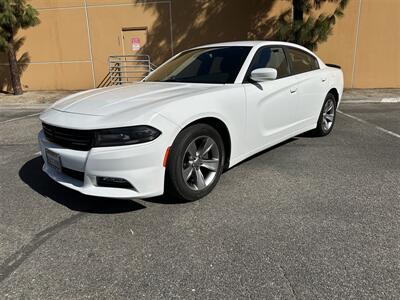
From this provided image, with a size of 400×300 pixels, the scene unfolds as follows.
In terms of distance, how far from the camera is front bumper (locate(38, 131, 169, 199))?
2.90 m

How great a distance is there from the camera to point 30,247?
2.82 metres

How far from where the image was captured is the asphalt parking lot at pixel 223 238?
232 centimetres

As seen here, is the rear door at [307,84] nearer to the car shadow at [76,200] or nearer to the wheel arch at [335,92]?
the wheel arch at [335,92]

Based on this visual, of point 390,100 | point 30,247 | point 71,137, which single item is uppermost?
point 71,137

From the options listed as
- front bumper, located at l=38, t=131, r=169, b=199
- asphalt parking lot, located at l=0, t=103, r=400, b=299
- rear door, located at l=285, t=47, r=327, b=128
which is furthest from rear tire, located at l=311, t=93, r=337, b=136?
front bumper, located at l=38, t=131, r=169, b=199

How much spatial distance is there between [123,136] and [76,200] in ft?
3.60

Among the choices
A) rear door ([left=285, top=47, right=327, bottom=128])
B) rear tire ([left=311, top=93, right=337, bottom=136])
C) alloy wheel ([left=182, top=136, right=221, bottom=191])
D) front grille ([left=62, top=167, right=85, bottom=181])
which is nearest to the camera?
front grille ([left=62, top=167, right=85, bottom=181])

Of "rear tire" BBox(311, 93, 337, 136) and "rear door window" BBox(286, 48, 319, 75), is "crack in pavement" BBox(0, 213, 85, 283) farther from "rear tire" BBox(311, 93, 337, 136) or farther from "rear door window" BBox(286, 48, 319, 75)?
"rear tire" BBox(311, 93, 337, 136)

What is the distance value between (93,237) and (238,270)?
1259 millimetres

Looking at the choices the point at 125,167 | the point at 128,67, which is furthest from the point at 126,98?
the point at 128,67

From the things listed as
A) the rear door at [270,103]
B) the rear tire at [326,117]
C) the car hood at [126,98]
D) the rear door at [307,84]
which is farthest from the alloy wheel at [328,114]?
the car hood at [126,98]

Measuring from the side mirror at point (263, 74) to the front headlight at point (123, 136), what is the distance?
1460 mm

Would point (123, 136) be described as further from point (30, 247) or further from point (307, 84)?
point (307, 84)

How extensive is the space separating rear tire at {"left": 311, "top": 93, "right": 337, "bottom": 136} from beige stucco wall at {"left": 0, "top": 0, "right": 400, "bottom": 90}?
6.87 meters
